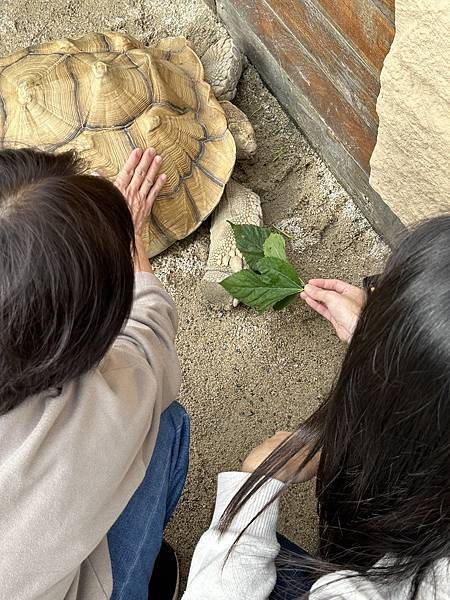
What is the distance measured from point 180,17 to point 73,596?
4.95 feet

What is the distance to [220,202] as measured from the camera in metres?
1.60

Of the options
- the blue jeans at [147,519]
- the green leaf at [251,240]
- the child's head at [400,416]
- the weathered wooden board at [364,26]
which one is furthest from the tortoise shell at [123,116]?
the child's head at [400,416]

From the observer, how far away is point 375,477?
0.76 m

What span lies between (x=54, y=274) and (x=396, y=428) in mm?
370

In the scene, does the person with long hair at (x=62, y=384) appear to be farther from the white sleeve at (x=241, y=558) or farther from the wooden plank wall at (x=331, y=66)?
the wooden plank wall at (x=331, y=66)

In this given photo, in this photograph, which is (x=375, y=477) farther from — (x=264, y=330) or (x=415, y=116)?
(x=264, y=330)

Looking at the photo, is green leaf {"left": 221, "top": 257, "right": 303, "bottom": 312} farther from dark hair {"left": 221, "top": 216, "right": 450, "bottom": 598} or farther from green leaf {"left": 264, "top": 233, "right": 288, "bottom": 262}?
dark hair {"left": 221, "top": 216, "right": 450, "bottom": 598}

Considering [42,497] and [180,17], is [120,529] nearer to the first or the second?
[42,497]

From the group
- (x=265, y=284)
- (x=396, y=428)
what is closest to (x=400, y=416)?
(x=396, y=428)

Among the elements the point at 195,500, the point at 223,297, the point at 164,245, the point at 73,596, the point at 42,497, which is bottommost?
the point at 195,500

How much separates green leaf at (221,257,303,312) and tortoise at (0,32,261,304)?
0.28 ft

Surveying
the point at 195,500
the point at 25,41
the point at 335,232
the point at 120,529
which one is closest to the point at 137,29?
the point at 25,41

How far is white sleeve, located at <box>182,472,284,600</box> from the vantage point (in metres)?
0.90

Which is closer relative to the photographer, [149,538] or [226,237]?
[149,538]
